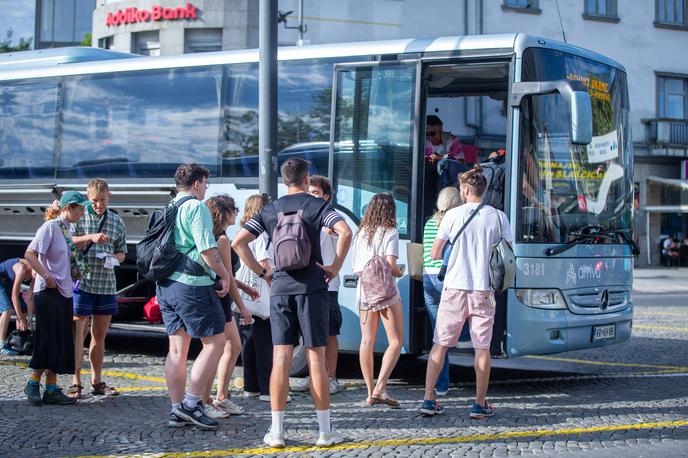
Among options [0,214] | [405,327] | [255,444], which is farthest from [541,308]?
[0,214]

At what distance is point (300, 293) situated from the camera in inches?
257

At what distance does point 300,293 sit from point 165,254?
1066 millimetres

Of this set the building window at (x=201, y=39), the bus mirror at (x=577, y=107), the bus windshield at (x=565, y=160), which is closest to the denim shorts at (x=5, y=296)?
the bus windshield at (x=565, y=160)

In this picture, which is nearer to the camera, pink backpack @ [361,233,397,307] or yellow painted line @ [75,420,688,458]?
yellow painted line @ [75,420,688,458]

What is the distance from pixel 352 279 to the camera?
9.27 m

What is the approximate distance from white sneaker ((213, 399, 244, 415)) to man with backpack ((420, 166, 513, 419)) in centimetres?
142

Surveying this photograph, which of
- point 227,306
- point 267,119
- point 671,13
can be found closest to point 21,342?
point 267,119

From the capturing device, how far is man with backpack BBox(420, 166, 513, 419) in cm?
754

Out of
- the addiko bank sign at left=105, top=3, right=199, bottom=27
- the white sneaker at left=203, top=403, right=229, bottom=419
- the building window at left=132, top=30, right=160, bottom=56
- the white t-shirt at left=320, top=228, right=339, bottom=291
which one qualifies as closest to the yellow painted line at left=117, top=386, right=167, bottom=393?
the white sneaker at left=203, top=403, right=229, bottom=419

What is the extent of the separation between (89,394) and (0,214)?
4.05m

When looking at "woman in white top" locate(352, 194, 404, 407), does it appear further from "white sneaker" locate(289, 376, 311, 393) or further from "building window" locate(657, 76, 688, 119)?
"building window" locate(657, 76, 688, 119)

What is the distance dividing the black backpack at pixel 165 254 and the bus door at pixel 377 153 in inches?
101

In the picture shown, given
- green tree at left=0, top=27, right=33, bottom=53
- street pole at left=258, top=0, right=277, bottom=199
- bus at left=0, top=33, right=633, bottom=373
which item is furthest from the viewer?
green tree at left=0, top=27, right=33, bottom=53

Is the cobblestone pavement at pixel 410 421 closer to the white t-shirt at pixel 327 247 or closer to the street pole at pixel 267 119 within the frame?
the white t-shirt at pixel 327 247
